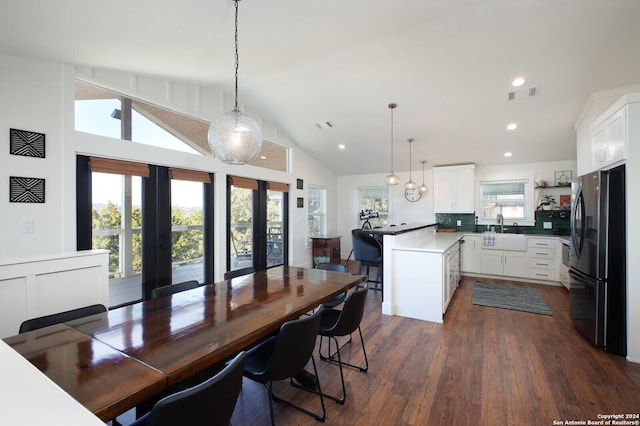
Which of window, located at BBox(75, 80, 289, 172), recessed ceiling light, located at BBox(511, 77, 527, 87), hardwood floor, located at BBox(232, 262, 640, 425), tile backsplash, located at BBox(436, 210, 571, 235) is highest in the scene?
recessed ceiling light, located at BBox(511, 77, 527, 87)

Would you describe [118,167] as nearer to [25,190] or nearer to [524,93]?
[25,190]

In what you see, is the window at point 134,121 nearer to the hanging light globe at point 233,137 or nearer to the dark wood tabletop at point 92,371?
the hanging light globe at point 233,137

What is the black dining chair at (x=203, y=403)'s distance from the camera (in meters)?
0.95

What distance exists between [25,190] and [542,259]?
7277mm

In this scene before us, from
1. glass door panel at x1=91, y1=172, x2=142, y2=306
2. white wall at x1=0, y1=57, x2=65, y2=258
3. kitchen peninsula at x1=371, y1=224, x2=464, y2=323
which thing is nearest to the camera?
white wall at x1=0, y1=57, x2=65, y2=258

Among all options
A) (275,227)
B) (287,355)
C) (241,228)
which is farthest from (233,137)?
(275,227)

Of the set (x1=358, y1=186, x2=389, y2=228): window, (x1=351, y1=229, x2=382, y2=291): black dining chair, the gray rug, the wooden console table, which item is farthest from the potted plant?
the wooden console table

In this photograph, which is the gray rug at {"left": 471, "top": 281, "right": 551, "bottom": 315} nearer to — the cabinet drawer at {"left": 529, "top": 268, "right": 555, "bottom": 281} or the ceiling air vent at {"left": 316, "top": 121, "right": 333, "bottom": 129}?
the cabinet drawer at {"left": 529, "top": 268, "right": 555, "bottom": 281}

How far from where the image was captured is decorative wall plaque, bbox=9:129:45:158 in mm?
2510

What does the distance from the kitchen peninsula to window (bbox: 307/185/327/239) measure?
3.34 m

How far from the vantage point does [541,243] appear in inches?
204

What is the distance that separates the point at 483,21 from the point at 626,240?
7.91 ft

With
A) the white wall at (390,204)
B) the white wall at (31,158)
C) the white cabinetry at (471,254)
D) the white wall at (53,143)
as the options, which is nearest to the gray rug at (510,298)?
the white cabinetry at (471,254)

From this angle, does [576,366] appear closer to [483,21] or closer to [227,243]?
[483,21]
